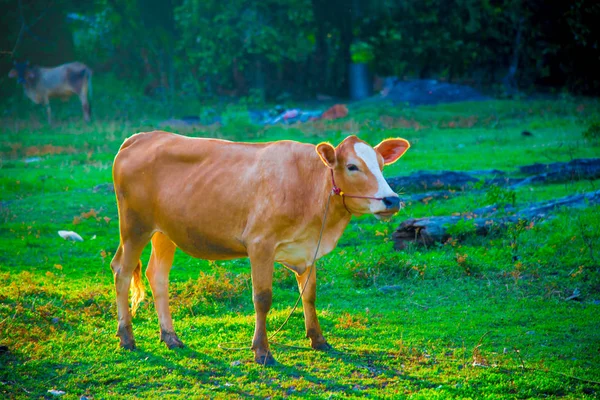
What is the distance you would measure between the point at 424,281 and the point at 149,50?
22683 millimetres

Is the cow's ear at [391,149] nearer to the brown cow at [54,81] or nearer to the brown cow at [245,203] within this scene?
the brown cow at [245,203]

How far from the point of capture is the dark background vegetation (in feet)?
86.6

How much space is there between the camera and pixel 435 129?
2080 centimetres

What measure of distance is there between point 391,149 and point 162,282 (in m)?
2.52

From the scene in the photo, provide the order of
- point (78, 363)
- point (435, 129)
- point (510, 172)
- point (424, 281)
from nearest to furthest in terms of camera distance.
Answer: point (78, 363) < point (424, 281) < point (510, 172) < point (435, 129)

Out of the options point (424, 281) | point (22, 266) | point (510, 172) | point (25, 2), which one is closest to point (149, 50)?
point (25, 2)

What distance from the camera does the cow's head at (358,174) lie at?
6.05 metres

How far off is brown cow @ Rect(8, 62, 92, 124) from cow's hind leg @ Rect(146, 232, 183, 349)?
60.8 ft

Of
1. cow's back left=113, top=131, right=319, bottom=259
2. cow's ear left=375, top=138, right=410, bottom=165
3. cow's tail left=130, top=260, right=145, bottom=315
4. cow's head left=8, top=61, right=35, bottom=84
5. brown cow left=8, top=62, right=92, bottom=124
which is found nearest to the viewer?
cow's back left=113, top=131, right=319, bottom=259

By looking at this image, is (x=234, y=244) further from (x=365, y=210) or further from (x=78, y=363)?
(x=78, y=363)

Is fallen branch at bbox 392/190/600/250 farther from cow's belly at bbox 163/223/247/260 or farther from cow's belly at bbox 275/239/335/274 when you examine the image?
cow's belly at bbox 163/223/247/260

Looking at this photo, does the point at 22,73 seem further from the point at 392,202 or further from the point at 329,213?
the point at 392,202

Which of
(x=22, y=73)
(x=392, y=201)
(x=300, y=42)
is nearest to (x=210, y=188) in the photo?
(x=392, y=201)

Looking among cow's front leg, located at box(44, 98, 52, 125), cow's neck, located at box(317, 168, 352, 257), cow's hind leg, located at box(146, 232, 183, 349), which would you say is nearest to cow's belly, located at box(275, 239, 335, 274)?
cow's neck, located at box(317, 168, 352, 257)
